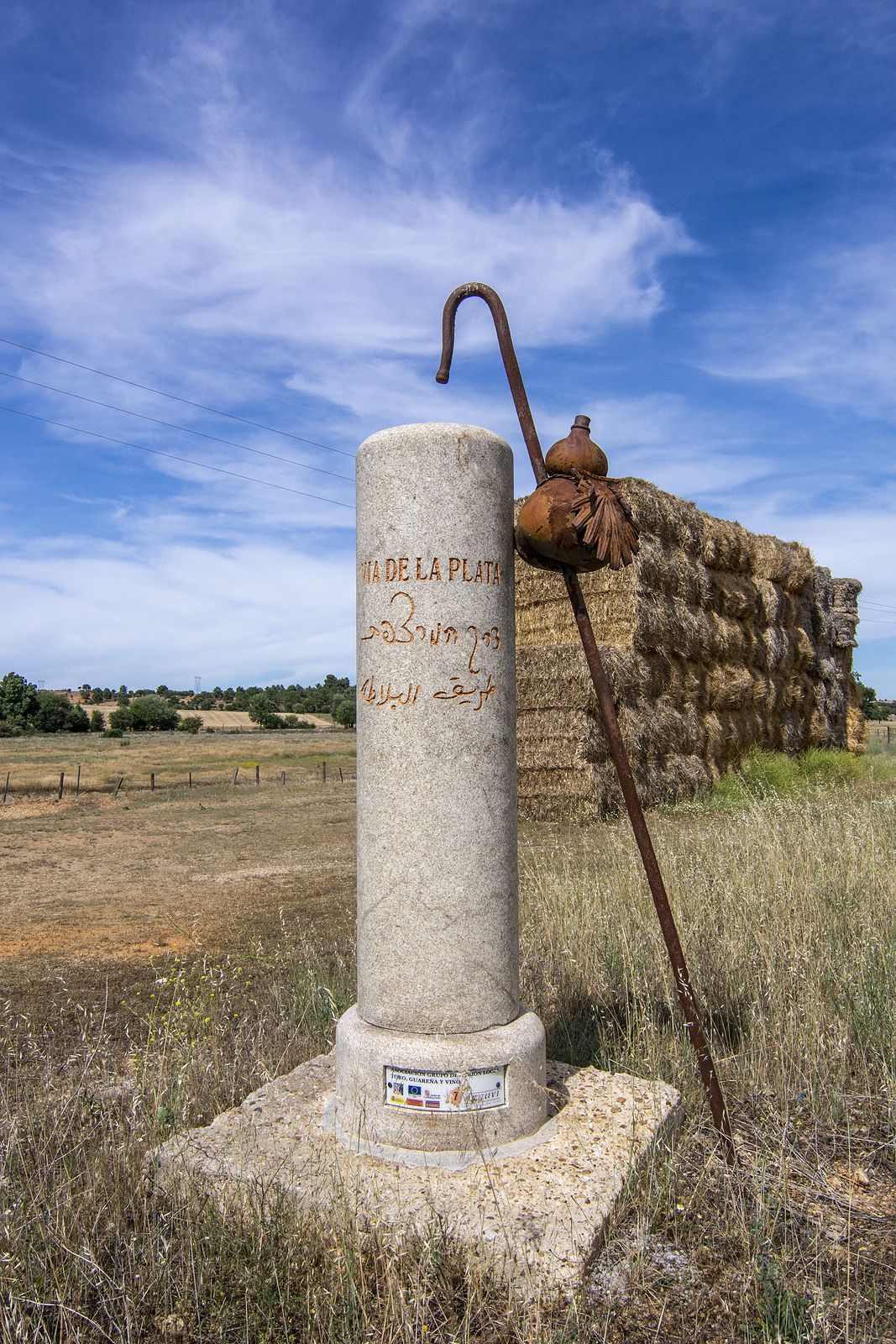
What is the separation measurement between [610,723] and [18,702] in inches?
2908

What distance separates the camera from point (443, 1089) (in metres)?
3.34

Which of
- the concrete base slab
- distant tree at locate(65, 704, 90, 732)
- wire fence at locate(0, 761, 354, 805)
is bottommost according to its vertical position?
wire fence at locate(0, 761, 354, 805)

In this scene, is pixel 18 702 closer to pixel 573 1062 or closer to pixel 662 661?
pixel 662 661

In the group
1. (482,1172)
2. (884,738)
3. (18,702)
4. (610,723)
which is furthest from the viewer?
(18,702)

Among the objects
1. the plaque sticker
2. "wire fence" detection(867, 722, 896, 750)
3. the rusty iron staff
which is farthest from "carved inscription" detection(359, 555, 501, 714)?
"wire fence" detection(867, 722, 896, 750)

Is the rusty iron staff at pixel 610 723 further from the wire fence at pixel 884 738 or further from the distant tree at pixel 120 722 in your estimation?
the distant tree at pixel 120 722

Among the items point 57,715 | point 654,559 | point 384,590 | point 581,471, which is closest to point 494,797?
point 384,590

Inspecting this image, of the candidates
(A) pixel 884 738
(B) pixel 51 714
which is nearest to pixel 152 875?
(A) pixel 884 738

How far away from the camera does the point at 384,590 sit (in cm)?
353

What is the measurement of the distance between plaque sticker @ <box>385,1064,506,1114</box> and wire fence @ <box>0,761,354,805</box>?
19550mm

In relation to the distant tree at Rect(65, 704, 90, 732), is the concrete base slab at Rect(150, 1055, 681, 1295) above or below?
below

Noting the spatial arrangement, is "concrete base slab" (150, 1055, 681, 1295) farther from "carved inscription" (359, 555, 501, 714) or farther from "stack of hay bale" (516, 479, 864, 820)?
"stack of hay bale" (516, 479, 864, 820)

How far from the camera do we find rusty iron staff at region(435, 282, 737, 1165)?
3490 millimetres

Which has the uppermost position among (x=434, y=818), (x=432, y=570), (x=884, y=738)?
(x=432, y=570)
